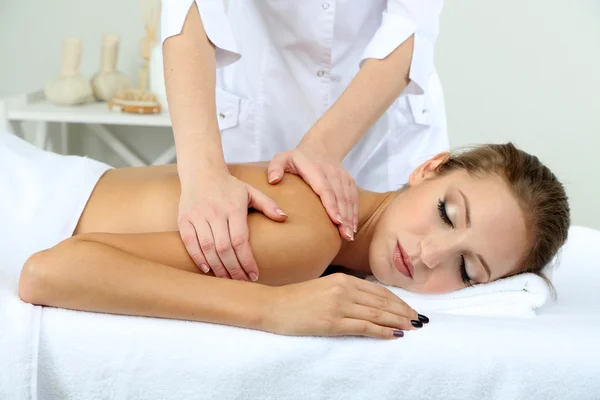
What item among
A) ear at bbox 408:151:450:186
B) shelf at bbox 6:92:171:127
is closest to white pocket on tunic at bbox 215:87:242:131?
ear at bbox 408:151:450:186

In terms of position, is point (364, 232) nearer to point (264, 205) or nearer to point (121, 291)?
point (264, 205)

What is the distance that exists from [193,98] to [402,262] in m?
0.54

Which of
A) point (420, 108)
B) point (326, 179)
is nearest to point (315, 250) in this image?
point (326, 179)

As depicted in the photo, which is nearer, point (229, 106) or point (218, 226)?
point (218, 226)

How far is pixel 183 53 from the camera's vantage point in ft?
4.88

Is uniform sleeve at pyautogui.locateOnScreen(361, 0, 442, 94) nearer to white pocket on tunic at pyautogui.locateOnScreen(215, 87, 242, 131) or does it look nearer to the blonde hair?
the blonde hair

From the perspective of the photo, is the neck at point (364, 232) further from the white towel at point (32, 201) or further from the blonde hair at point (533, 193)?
the white towel at point (32, 201)

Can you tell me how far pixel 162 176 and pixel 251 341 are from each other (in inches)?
22.2

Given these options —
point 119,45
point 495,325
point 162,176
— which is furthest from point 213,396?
point 119,45

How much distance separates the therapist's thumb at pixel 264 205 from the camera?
4.33ft

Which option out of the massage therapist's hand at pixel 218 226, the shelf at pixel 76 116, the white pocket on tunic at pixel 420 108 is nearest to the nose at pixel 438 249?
the massage therapist's hand at pixel 218 226

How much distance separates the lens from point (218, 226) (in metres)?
1.23

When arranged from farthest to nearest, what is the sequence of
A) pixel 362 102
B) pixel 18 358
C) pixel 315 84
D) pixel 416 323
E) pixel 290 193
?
pixel 315 84 → pixel 362 102 → pixel 290 193 → pixel 416 323 → pixel 18 358

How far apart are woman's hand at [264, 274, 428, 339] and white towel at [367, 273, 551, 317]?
0.75ft
